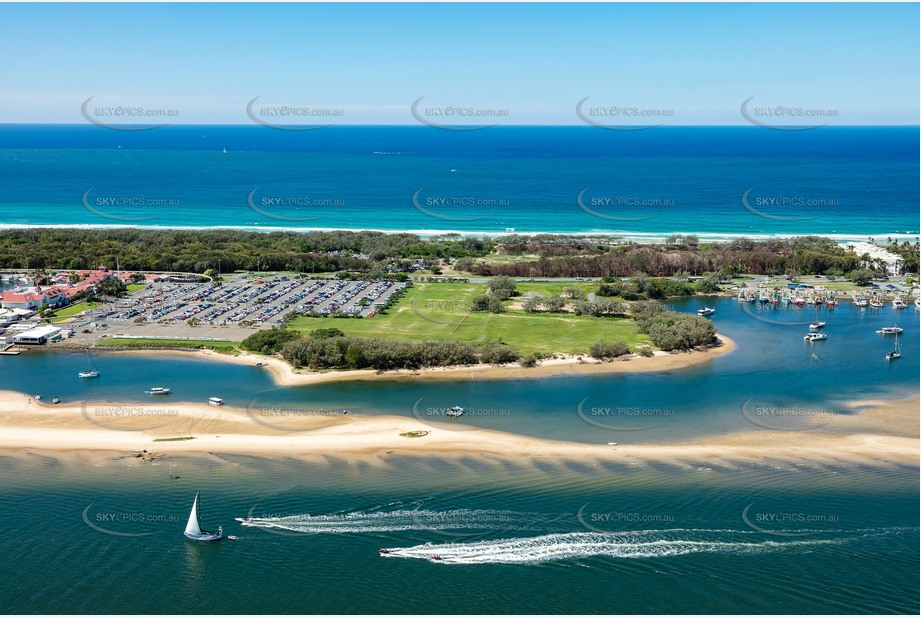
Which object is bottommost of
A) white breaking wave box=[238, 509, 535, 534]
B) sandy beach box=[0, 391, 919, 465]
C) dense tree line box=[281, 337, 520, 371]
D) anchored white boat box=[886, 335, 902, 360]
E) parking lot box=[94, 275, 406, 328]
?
white breaking wave box=[238, 509, 535, 534]

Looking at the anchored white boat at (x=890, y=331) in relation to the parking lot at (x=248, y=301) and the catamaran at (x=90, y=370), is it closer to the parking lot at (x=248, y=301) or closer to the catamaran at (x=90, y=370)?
the parking lot at (x=248, y=301)

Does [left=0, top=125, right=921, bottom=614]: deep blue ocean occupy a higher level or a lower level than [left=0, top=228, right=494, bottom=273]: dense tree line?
lower

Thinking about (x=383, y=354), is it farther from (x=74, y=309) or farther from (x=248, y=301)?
(x=74, y=309)

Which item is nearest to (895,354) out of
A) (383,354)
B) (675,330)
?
(675,330)

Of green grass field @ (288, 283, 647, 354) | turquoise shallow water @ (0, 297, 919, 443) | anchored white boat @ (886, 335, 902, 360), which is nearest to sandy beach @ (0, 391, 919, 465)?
turquoise shallow water @ (0, 297, 919, 443)

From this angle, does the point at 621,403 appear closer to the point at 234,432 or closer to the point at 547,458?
the point at 547,458

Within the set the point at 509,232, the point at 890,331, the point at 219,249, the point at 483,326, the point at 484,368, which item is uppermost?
the point at 509,232

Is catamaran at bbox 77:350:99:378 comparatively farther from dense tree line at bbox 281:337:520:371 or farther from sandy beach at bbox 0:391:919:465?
dense tree line at bbox 281:337:520:371
